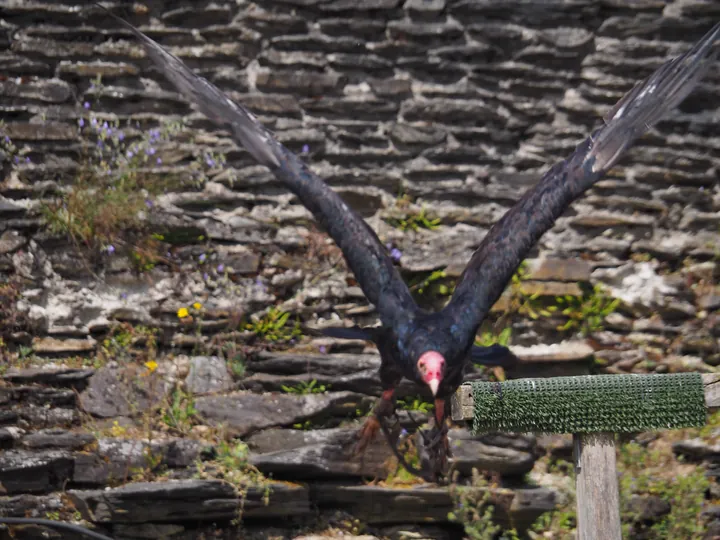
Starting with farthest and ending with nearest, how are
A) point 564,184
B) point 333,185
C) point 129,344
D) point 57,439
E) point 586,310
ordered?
point 333,185 < point 586,310 < point 129,344 < point 57,439 < point 564,184

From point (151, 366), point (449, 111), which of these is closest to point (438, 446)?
point (151, 366)

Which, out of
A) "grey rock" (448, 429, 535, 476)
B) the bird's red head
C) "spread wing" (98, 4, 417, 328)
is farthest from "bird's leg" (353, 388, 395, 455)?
the bird's red head

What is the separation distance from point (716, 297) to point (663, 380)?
2.29 meters

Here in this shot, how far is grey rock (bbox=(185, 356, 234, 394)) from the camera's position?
15.3ft

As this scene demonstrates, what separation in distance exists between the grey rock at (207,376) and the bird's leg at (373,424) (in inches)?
32.2

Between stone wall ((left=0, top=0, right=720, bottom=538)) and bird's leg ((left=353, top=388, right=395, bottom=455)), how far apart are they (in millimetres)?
202

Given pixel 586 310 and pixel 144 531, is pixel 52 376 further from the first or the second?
pixel 586 310

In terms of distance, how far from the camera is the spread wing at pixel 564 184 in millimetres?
3658

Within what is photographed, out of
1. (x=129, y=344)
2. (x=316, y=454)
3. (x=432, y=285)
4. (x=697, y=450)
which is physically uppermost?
(x=432, y=285)

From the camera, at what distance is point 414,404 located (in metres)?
4.74

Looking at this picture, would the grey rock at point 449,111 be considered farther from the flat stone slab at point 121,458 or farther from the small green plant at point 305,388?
the flat stone slab at point 121,458

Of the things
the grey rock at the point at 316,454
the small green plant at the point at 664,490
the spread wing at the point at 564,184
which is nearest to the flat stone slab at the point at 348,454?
the grey rock at the point at 316,454

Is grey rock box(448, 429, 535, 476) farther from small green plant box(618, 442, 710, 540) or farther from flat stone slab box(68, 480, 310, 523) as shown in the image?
flat stone slab box(68, 480, 310, 523)

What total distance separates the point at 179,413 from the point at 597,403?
2201 millimetres
